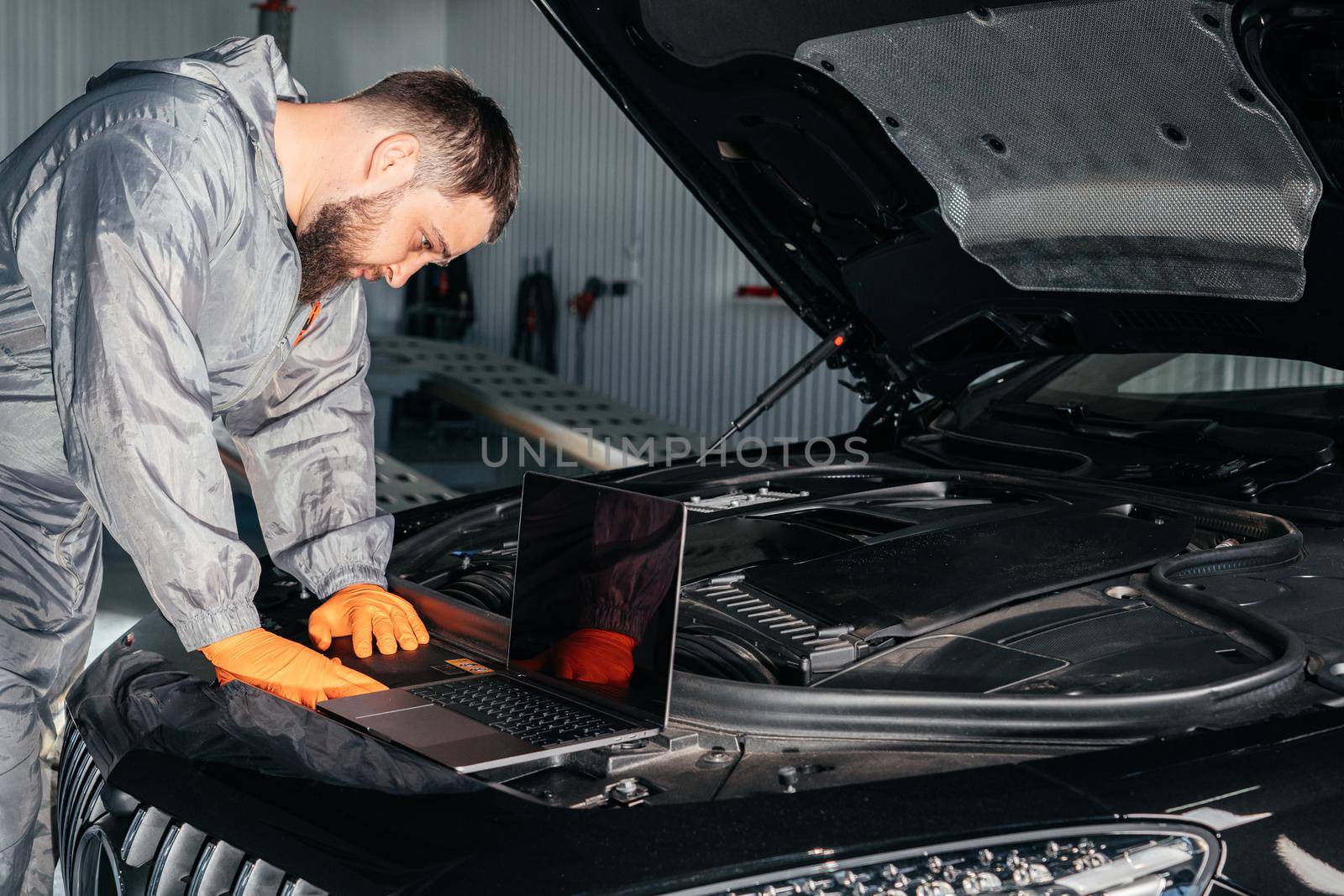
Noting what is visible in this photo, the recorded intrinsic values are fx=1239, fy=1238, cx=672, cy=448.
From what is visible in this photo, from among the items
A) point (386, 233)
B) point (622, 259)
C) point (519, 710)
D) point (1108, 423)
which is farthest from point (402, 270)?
point (622, 259)

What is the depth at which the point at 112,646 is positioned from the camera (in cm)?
151

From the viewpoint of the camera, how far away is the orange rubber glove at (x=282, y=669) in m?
1.27

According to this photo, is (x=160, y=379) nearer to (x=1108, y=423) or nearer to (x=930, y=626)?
(x=930, y=626)

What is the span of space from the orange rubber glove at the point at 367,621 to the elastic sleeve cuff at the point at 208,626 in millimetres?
149

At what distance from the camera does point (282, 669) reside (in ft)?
4.24

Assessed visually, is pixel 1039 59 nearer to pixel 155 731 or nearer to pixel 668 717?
pixel 668 717

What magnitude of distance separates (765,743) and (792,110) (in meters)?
1.03

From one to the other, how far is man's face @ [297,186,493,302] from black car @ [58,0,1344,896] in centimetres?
41

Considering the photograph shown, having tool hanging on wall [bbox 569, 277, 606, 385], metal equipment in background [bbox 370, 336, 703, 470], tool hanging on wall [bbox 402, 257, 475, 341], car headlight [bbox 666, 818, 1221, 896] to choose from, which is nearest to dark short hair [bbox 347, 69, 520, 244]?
car headlight [bbox 666, 818, 1221, 896]

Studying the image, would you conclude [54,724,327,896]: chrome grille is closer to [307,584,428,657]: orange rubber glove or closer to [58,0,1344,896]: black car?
[58,0,1344,896]: black car

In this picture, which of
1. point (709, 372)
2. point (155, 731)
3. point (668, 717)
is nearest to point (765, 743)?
point (668, 717)

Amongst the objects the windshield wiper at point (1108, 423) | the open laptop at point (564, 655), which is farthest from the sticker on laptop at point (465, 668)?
the windshield wiper at point (1108, 423)

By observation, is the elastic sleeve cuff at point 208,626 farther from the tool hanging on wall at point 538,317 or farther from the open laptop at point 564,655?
the tool hanging on wall at point 538,317

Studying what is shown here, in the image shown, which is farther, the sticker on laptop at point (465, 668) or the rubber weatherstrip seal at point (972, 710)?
the sticker on laptop at point (465, 668)
